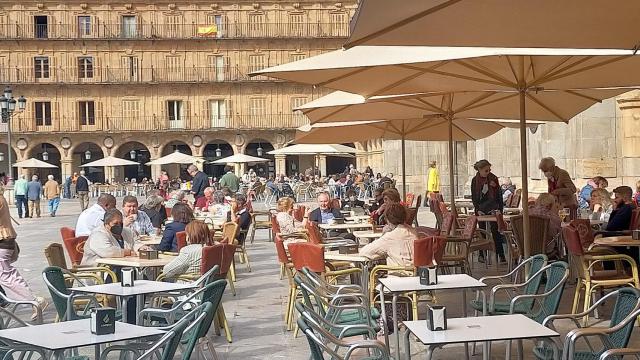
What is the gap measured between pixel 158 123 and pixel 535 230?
127 ft

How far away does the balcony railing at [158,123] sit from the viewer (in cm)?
4428

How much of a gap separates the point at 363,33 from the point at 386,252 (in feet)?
9.14

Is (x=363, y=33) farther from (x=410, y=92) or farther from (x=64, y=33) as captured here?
(x=64, y=33)

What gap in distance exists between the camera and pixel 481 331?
361 centimetres

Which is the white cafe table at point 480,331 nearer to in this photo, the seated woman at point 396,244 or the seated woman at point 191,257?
the seated woman at point 396,244

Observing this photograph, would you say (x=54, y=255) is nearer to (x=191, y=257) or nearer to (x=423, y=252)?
(x=191, y=257)

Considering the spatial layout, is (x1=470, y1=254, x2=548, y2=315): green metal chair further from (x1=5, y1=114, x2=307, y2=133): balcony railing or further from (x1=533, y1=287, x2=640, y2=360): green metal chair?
(x1=5, y1=114, x2=307, y2=133): balcony railing

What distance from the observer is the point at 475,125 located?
1219 cm

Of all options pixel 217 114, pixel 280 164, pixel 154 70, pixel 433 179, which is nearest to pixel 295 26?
pixel 217 114

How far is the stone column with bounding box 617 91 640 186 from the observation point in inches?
512

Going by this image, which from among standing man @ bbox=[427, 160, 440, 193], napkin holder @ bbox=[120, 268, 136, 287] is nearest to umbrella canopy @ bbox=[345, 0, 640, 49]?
napkin holder @ bbox=[120, 268, 136, 287]

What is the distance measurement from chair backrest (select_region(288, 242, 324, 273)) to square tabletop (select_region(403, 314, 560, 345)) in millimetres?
2011

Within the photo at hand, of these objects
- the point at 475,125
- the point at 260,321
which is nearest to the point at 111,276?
the point at 260,321

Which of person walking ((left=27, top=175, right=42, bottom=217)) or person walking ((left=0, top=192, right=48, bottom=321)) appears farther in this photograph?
person walking ((left=27, top=175, right=42, bottom=217))
